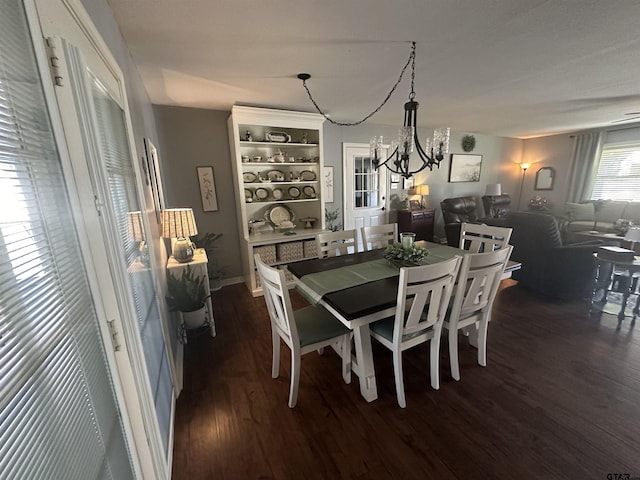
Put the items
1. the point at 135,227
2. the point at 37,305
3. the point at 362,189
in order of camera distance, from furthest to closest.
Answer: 1. the point at 362,189
2. the point at 135,227
3. the point at 37,305

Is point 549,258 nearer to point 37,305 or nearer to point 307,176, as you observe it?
point 307,176

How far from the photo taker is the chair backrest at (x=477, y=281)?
1675mm

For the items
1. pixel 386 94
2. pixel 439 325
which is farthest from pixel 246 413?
pixel 386 94

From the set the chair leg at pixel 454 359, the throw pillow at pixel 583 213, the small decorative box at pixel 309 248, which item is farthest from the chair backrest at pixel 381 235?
the throw pillow at pixel 583 213

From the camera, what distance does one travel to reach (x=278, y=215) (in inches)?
150

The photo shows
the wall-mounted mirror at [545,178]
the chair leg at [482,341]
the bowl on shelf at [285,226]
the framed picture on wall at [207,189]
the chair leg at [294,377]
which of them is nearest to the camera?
the chair leg at [294,377]

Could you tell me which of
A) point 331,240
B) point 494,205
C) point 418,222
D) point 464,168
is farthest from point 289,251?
point 494,205

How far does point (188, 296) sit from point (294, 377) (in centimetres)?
119

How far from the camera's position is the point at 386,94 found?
299 cm

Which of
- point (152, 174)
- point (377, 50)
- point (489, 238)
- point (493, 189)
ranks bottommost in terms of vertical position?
point (489, 238)

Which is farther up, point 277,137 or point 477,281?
point 277,137

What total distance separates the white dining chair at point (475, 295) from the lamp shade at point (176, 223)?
2.23 m

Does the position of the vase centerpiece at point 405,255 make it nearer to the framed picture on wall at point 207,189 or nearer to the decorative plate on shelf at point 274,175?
the decorative plate on shelf at point 274,175

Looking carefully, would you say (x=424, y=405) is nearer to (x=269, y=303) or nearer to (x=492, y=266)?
(x=492, y=266)
